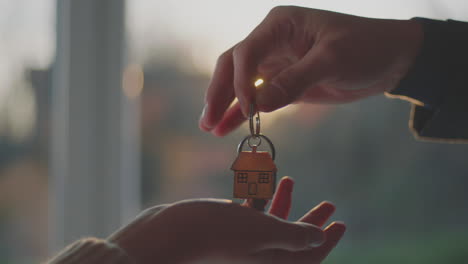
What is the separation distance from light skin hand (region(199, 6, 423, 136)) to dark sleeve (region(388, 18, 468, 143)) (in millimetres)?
20

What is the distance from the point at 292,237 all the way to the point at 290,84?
26 cm

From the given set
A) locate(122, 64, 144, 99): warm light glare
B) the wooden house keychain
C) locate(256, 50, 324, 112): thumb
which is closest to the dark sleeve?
locate(256, 50, 324, 112): thumb

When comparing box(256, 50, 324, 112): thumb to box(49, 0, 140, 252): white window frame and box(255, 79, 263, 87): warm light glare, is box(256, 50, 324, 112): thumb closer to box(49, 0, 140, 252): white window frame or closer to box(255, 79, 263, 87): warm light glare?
box(255, 79, 263, 87): warm light glare

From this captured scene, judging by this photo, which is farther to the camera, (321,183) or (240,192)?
(321,183)

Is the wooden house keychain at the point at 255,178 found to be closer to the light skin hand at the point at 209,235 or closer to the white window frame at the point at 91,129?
the light skin hand at the point at 209,235

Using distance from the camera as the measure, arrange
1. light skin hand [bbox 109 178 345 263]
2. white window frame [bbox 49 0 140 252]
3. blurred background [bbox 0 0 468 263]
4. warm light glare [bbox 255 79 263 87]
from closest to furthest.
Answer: light skin hand [bbox 109 178 345 263]
warm light glare [bbox 255 79 263 87]
blurred background [bbox 0 0 468 263]
white window frame [bbox 49 0 140 252]

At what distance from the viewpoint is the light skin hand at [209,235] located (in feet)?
2.34

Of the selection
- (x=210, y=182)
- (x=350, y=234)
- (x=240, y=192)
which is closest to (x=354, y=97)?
(x=240, y=192)

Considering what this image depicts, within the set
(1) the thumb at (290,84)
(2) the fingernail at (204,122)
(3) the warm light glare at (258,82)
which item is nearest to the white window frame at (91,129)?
(2) the fingernail at (204,122)

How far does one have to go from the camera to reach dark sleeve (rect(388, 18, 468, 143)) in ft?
3.21

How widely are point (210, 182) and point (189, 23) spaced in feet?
1.82

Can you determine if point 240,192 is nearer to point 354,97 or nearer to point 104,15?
point 354,97

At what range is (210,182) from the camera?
1771mm

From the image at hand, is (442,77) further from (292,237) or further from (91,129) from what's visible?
(91,129)
